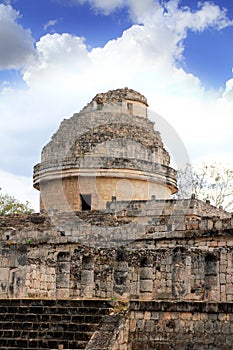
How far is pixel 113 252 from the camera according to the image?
16.8 m

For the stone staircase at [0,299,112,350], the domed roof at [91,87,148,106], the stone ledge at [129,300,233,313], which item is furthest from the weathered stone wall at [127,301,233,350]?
the domed roof at [91,87,148,106]

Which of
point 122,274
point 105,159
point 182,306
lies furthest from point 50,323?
point 105,159

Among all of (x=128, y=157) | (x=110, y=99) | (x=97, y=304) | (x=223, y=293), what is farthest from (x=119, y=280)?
(x=110, y=99)

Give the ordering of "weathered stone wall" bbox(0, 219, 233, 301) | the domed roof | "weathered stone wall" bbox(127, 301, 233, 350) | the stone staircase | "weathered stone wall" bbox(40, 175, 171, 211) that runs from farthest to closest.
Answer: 1. the domed roof
2. "weathered stone wall" bbox(40, 175, 171, 211)
3. "weathered stone wall" bbox(0, 219, 233, 301)
4. the stone staircase
5. "weathered stone wall" bbox(127, 301, 233, 350)

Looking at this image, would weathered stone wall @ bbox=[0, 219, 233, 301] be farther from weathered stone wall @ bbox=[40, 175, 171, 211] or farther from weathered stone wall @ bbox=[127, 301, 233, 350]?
weathered stone wall @ bbox=[40, 175, 171, 211]

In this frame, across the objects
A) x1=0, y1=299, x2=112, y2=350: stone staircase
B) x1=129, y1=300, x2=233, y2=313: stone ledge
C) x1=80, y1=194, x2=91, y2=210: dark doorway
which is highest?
x1=80, y1=194, x2=91, y2=210: dark doorway

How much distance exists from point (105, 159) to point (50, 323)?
1168 centimetres

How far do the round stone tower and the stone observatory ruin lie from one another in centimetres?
4

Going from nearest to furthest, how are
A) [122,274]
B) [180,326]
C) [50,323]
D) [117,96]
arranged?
1. [180,326]
2. [50,323]
3. [122,274]
4. [117,96]

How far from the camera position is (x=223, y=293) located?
570 inches

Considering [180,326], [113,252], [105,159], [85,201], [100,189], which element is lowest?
[180,326]

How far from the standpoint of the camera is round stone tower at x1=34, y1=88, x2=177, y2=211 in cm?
2275

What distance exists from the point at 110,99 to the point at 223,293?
1128cm

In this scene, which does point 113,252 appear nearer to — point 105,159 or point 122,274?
point 122,274
